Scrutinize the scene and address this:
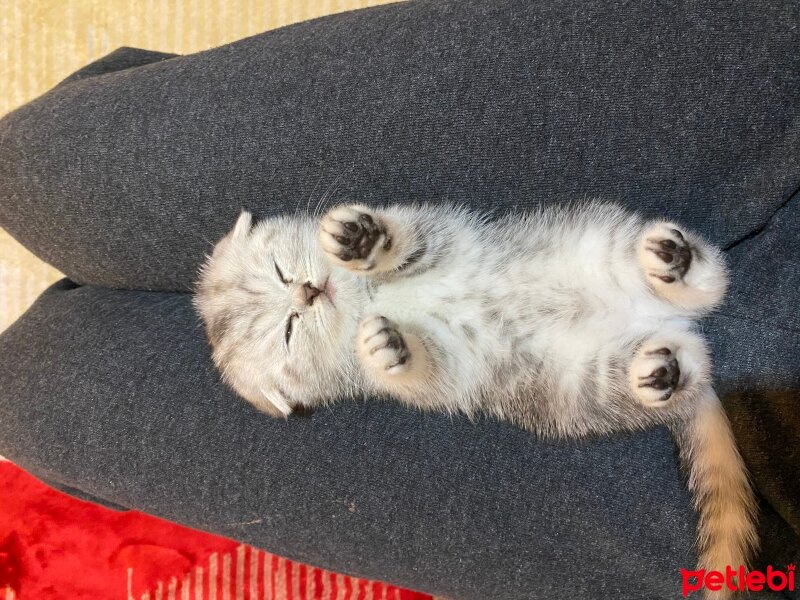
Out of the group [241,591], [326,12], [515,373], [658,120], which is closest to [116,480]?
[241,591]

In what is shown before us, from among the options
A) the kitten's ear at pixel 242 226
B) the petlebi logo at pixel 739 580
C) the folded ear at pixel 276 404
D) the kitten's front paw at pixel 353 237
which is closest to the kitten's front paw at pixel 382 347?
the kitten's front paw at pixel 353 237

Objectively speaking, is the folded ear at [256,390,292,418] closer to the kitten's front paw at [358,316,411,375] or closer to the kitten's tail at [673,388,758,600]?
the kitten's front paw at [358,316,411,375]

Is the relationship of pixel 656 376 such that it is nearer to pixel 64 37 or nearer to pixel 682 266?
pixel 682 266

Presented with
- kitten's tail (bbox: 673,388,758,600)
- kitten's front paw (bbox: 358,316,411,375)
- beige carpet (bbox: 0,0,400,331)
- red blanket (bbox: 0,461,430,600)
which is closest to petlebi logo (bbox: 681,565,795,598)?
kitten's tail (bbox: 673,388,758,600)

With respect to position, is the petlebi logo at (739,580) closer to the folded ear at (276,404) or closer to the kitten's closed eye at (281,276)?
the folded ear at (276,404)

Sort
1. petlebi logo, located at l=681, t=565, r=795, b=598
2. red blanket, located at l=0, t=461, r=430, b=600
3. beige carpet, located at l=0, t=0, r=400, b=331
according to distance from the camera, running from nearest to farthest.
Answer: petlebi logo, located at l=681, t=565, r=795, b=598, red blanket, located at l=0, t=461, r=430, b=600, beige carpet, located at l=0, t=0, r=400, b=331

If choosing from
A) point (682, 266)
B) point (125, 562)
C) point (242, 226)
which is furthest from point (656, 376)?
point (125, 562)

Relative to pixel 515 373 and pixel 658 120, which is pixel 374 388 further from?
pixel 658 120
